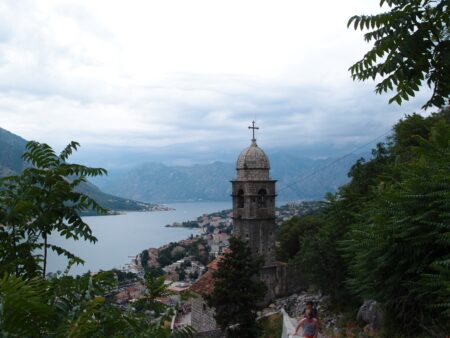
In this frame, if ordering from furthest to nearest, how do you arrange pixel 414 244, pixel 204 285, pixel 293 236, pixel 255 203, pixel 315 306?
pixel 293 236 < pixel 255 203 < pixel 204 285 < pixel 315 306 < pixel 414 244

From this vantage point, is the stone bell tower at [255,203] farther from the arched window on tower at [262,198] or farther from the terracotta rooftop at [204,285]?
the terracotta rooftop at [204,285]

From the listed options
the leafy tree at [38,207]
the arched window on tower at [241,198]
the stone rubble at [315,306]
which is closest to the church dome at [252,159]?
the arched window on tower at [241,198]

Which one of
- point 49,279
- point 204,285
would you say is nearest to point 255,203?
point 204,285

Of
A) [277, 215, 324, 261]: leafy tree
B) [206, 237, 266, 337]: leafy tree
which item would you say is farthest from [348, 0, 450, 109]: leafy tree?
[277, 215, 324, 261]: leafy tree

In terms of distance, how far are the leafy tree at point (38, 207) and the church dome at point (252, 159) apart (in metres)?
22.3

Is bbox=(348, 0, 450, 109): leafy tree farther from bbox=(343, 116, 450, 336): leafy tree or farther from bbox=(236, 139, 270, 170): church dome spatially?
bbox=(236, 139, 270, 170): church dome

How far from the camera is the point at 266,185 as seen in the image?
2689cm

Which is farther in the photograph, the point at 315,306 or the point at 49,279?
the point at 315,306

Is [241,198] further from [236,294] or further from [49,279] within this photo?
[49,279]

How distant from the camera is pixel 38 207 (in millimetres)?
4246

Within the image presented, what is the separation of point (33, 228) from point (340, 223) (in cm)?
1332

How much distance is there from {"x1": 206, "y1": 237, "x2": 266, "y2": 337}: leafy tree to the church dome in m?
9.83

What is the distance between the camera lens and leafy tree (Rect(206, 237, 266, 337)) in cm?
1641

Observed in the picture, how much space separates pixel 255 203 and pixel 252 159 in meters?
2.71
